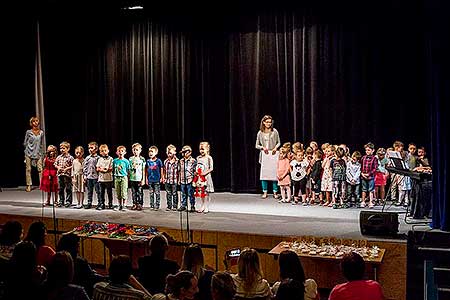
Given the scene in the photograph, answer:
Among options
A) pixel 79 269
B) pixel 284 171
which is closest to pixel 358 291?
pixel 79 269

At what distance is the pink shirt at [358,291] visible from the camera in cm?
463

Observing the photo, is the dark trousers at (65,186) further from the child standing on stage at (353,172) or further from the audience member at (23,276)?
the audience member at (23,276)

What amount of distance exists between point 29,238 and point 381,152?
22.1ft

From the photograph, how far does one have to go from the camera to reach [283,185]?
11.4 metres

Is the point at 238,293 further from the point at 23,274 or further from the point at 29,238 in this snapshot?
the point at 29,238

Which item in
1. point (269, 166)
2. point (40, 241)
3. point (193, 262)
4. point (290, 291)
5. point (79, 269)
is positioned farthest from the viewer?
point (269, 166)

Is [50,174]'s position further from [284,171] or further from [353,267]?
[353,267]

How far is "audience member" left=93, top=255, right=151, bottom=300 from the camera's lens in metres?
4.34

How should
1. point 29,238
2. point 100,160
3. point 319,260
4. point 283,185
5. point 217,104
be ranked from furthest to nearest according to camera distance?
point 217,104 → point 283,185 → point 100,160 → point 319,260 → point 29,238

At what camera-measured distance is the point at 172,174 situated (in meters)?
10.3

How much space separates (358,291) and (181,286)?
138cm

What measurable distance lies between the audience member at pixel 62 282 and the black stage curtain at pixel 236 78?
27.6 ft

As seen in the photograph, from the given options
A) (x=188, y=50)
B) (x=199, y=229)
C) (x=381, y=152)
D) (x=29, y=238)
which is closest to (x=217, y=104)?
(x=188, y=50)

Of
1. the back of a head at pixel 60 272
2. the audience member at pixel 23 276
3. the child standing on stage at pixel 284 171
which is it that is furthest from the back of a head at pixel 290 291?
the child standing on stage at pixel 284 171
